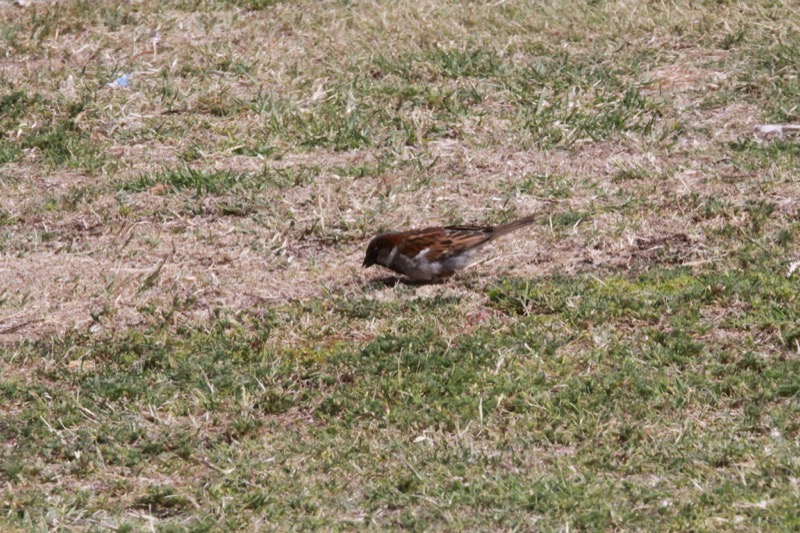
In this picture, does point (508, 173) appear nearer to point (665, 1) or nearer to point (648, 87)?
point (648, 87)

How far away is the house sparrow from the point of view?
7.53 metres

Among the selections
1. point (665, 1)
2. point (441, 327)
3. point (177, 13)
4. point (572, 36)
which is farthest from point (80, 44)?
point (441, 327)

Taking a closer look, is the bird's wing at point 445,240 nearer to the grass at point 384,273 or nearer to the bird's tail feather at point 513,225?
the bird's tail feather at point 513,225

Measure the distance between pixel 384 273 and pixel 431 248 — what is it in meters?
Answer: 0.67

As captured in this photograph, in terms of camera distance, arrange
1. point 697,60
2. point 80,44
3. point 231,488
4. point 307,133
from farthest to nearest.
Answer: point 80,44
point 697,60
point 307,133
point 231,488

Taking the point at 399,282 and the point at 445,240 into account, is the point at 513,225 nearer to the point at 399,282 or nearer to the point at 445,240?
the point at 445,240

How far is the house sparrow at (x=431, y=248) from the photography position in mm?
7531

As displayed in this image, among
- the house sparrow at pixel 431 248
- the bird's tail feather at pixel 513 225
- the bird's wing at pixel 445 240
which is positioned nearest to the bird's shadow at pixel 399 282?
the house sparrow at pixel 431 248

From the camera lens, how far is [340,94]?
10367 millimetres

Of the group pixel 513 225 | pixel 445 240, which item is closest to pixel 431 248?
pixel 445 240

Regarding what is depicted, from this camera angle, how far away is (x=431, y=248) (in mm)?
7473

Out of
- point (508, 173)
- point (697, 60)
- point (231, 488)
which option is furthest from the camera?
point (697, 60)

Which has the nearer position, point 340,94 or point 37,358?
point 37,358

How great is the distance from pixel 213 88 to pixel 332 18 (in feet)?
5.78
